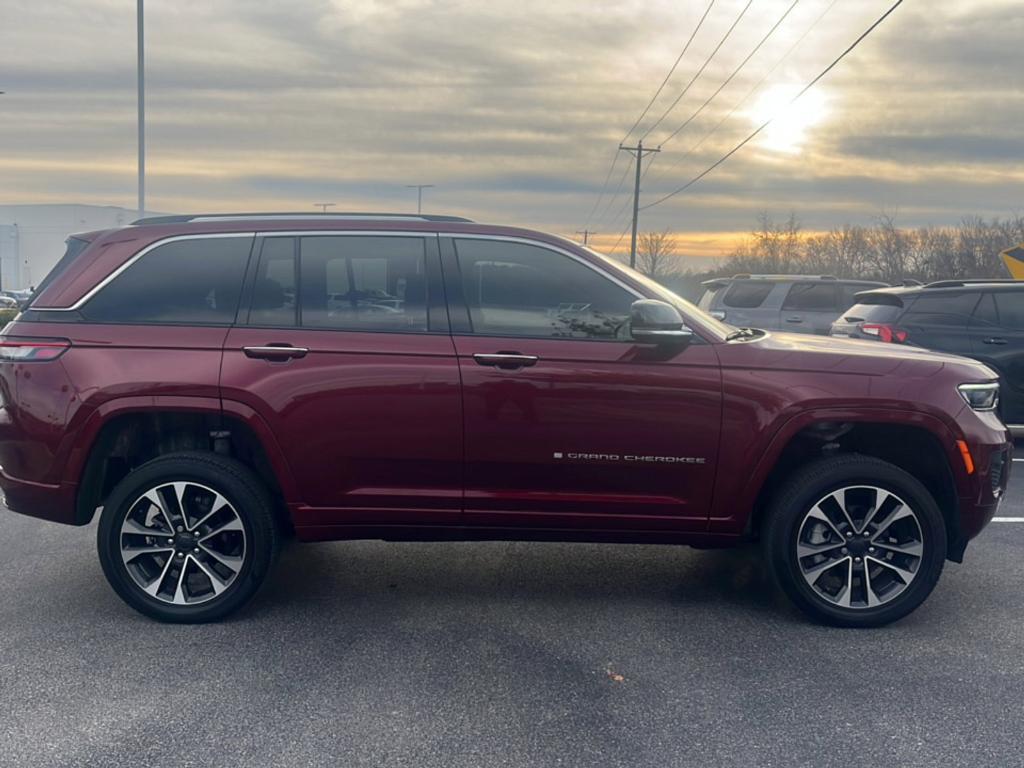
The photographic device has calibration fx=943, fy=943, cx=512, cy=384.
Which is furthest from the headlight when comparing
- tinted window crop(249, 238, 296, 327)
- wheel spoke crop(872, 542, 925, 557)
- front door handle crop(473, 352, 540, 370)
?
tinted window crop(249, 238, 296, 327)

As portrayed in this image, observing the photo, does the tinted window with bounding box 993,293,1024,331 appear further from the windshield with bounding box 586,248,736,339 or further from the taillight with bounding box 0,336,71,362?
the taillight with bounding box 0,336,71,362

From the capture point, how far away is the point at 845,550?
179 inches

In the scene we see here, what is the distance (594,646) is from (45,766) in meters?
2.25

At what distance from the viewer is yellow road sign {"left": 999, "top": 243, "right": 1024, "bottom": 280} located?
15.0m

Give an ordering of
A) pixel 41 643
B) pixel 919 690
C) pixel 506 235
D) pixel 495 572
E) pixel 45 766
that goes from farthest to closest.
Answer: pixel 495 572, pixel 506 235, pixel 41 643, pixel 919 690, pixel 45 766

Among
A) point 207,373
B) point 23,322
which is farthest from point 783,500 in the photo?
point 23,322

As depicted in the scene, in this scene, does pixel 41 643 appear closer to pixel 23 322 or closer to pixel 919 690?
pixel 23 322

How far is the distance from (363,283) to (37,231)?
4504 inches

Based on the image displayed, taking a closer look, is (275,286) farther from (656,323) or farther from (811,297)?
(811,297)

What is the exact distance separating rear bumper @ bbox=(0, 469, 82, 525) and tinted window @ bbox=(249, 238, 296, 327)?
1.23 m

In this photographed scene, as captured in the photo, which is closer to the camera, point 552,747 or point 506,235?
point 552,747

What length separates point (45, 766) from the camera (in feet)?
10.5

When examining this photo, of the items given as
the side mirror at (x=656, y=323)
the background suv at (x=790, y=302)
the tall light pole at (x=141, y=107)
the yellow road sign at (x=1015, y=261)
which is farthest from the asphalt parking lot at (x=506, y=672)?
the tall light pole at (x=141, y=107)

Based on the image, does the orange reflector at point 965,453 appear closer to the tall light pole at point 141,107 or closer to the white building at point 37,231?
the tall light pole at point 141,107
